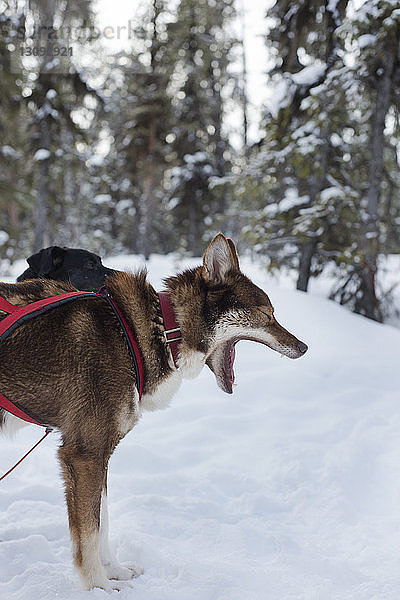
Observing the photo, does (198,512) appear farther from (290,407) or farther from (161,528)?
(290,407)

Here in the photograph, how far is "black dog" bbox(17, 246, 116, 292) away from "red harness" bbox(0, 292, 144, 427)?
1.02 metres

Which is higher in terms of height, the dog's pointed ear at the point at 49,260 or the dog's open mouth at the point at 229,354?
the dog's pointed ear at the point at 49,260

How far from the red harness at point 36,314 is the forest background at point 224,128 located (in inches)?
243

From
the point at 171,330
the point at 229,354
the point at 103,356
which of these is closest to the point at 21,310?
the point at 103,356

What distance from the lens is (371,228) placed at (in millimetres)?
7758

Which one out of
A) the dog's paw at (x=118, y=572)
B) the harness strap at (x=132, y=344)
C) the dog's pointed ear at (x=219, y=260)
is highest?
the dog's pointed ear at (x=219, y=260)

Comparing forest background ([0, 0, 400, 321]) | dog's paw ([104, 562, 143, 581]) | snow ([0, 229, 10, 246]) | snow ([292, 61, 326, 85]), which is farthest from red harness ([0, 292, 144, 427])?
snow ([0, 229, 10, 246])

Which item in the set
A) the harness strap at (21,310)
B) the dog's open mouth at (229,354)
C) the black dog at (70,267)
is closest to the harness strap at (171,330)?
the dog's open mouth at (229,354)

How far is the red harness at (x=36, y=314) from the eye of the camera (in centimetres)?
196

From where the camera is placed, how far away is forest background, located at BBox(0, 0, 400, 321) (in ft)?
25.8

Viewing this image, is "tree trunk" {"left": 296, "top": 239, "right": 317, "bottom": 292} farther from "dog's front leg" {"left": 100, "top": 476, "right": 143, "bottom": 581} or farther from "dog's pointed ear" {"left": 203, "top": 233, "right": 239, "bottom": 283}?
"dog's front leg" {"left": 100, "top": 476, "right": 143, "bottom": 581}

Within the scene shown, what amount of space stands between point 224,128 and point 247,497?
824 inches

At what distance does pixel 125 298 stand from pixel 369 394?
3.61 metres

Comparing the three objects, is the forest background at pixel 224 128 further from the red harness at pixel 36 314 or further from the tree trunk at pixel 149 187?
the red harness at pixel 36 314
